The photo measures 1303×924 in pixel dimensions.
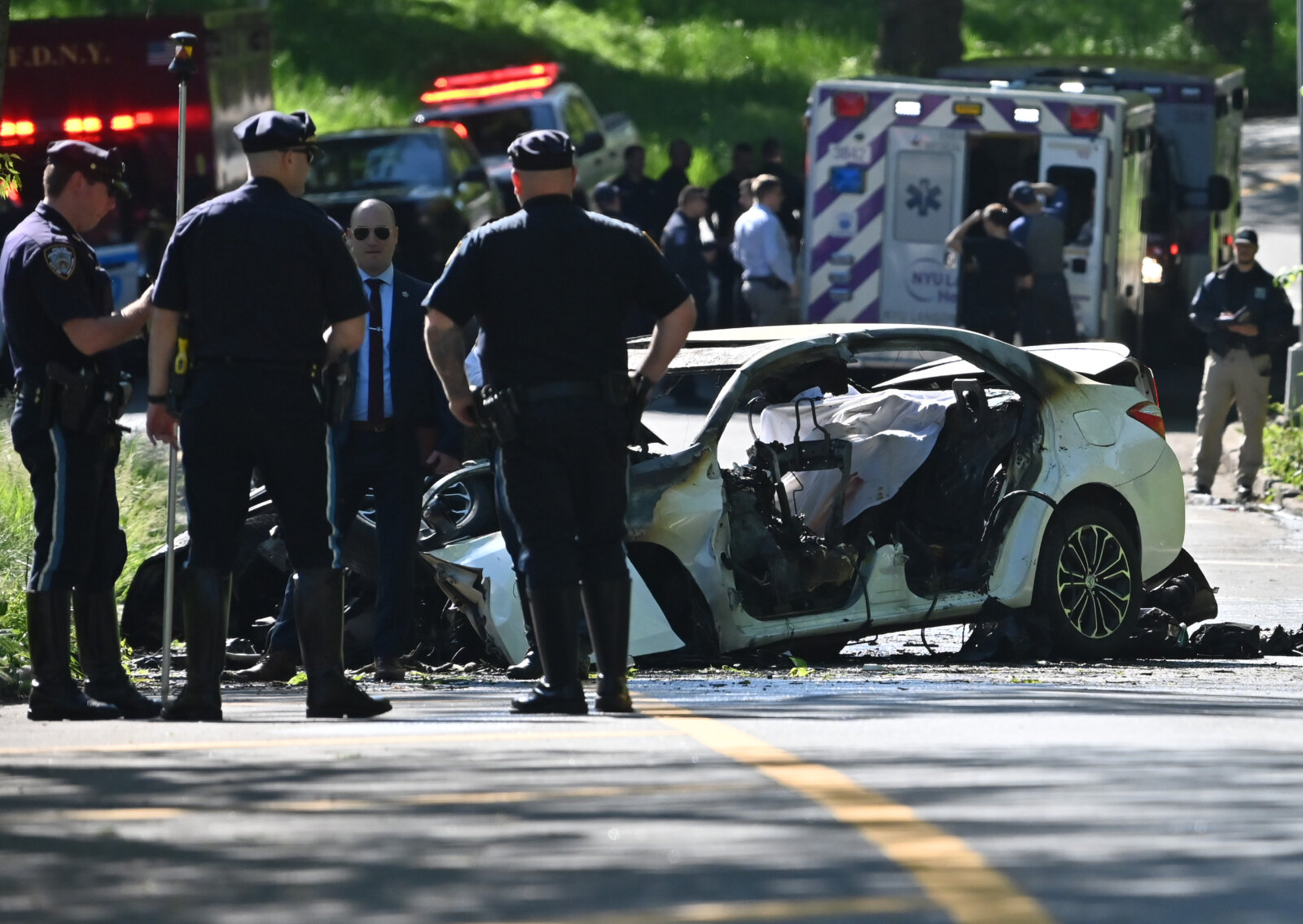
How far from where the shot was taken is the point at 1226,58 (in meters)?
38.0

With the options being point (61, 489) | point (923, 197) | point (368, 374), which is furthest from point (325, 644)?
point (923, 197)

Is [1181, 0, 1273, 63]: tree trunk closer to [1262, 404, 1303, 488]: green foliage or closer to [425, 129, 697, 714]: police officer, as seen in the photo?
[1262, 404, 1303, 488]: green foliage

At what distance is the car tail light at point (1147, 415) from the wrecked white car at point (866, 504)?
14 millimetres

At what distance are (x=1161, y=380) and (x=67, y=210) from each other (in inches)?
617

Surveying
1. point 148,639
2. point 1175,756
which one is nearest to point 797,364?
point 148,639

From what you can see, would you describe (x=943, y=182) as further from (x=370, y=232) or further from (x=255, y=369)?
(x=255, y=369)

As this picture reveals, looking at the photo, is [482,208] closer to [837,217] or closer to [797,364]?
[837,217]

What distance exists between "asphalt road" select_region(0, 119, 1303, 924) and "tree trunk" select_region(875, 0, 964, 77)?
26598 mm

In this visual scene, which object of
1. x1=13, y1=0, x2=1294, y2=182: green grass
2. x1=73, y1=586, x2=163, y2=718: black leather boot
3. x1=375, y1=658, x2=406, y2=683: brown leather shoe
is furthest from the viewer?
x1=13, y1=0, x2=1294, y2=182: green grass

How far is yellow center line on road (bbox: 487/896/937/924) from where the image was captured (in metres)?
4.11

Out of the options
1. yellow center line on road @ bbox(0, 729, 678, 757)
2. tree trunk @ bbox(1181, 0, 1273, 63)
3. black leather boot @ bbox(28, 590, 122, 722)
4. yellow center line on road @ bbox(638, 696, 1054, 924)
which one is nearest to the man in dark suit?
black leather boot @ bbox(28, 590, 122, 722)

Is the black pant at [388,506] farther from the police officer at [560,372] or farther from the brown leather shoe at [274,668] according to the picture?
the police officer at [560,372]

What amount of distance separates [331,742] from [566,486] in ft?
3.47

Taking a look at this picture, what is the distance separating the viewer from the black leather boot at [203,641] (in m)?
6.55
